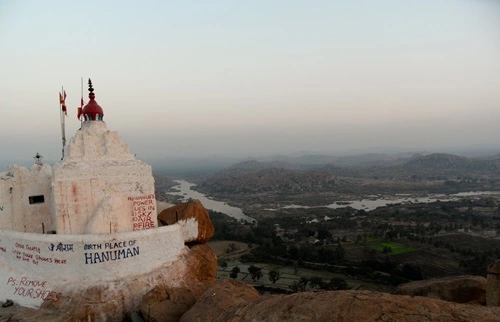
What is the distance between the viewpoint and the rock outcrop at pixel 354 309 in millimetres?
5887

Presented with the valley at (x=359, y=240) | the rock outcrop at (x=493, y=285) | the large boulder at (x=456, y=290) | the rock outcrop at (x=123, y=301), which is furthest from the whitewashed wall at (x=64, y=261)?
the valley at (x=359, y=240)

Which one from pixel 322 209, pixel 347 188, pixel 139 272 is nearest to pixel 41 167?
pixel 139 272

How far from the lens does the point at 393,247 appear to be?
51.8m

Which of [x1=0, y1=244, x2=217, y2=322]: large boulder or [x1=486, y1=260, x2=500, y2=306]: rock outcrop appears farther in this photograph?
[x1=0, y1=244, x2=217, y2=322]: large boulder

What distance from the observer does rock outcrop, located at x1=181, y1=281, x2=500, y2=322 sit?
5.89 m

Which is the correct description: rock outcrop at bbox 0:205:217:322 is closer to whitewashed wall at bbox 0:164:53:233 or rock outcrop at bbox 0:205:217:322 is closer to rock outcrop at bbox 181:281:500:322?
rock outcrop at bbox 181:281:500:322

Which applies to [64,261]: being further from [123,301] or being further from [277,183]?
[277,183]

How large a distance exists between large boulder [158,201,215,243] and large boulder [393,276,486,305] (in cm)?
713

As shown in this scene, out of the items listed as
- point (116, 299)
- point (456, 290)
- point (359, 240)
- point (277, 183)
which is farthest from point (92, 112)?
point (277, 183)

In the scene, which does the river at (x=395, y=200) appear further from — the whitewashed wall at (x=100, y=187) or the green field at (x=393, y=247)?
the whitewashed wall at (x=100, y=187)

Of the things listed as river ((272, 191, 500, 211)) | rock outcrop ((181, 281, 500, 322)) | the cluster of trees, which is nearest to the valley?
the cluster of trees

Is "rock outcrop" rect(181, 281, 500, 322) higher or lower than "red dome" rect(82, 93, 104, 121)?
lower

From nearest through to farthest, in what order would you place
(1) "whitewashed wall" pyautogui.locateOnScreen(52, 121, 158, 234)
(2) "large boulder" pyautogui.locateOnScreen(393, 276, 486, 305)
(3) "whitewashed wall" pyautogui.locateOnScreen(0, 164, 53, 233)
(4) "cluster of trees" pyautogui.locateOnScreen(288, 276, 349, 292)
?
(2) "large boulder" pyautogui.locateOnScreen(393, 276, 486, 305) < (1) "whitewashed wall" pyautogui.locateOnScreen(52, 121, 158, 234) < (3) "whitewashed wall" pyautogui.locateOnScreen(0, 164, 53, 233) < (4) "cluster of trees" pyautogui.locateOnScreen(288, 276, 349, 292)

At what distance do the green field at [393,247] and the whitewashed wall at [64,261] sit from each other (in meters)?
43.8
